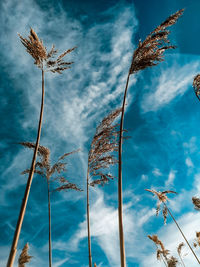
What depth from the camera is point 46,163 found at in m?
7.79

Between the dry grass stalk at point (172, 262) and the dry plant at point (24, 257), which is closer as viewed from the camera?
the dry plant at point (24, 257)

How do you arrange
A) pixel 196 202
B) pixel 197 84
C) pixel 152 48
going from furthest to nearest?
pixel 196 202
pixel 197 84
pixel 152 48

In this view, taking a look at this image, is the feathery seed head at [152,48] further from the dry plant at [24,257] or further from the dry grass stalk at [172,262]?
the dry grass stalk at [172,262]

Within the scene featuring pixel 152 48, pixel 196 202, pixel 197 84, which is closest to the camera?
pixel 152 48

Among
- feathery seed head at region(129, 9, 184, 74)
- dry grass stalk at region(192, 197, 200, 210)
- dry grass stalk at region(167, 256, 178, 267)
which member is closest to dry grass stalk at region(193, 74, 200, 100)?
feathery seed head at region(129, 9, 184, 74)

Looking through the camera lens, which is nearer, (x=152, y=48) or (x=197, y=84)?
(x=152, y=48)

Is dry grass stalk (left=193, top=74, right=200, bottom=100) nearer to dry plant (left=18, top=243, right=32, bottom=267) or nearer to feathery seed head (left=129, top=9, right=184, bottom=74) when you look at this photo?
A: feathery seed head (left=129, top=9, right=184, bottom=74)

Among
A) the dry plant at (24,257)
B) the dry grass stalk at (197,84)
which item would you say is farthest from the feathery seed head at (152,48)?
the dry plant at (24,257)

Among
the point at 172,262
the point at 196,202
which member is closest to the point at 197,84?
the point at 196,202

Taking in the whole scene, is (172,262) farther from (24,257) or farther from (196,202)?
(24,257)

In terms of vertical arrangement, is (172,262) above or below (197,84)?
below

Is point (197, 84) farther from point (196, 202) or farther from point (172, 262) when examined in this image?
point (172, 262)

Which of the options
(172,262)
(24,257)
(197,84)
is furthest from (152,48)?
(172,262)

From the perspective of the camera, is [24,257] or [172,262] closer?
[24,257]
